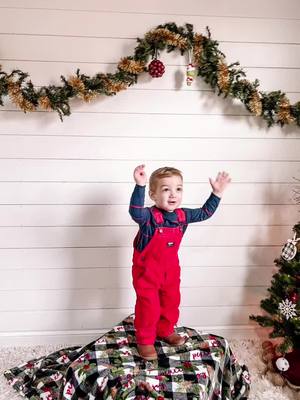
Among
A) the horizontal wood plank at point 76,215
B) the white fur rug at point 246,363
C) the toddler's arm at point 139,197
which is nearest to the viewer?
the toddler's arm at point 139,197

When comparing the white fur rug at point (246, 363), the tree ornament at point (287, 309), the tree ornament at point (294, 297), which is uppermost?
the tree ornament at point (294, 297)

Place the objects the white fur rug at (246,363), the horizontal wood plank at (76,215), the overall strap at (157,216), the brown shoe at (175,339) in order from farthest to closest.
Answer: the horizontal wood plank at (76,215) < the white fur rug at (246,363) < the brown shoe at (175,339) < the overall strap at (157,216)

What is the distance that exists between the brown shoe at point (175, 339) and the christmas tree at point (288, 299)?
463 mm

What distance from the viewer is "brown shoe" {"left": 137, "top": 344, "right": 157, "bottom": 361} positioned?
5.83ft

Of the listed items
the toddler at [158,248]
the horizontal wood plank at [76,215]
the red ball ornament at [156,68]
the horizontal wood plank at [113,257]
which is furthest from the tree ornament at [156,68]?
the horizontal wood plank at [113,257]

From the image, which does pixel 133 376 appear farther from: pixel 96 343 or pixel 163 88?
pixel 163 88

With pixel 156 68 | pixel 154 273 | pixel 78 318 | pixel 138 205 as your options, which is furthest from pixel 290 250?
pixel 78 318

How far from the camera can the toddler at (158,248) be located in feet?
5.73

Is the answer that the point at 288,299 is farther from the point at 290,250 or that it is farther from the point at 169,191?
the point at 169,191

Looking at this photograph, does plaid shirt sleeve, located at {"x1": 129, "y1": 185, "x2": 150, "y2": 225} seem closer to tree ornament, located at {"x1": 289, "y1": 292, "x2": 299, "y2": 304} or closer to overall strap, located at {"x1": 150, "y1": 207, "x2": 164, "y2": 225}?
overall strap, located at {"x1": 150, "y1": 207, "x2": 164, "y2": 225}

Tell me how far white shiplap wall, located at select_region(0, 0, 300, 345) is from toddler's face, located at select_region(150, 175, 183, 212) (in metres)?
0.38

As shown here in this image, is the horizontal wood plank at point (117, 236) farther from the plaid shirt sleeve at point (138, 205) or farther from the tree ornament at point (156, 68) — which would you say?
the tree ornament at point (156, 68)

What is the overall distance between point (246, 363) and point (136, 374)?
30.9 inches

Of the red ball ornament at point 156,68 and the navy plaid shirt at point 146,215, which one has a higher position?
the red ball ornament at point 156,68
